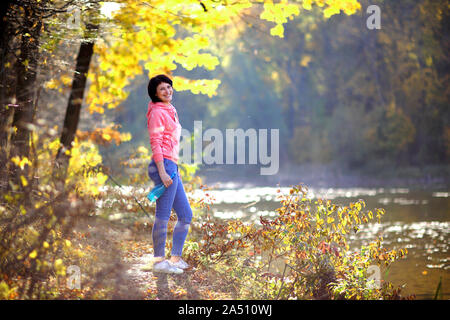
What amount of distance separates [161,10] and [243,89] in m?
39.1

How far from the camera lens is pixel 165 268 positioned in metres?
5.02

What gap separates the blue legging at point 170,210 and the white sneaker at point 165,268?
89 millimetres

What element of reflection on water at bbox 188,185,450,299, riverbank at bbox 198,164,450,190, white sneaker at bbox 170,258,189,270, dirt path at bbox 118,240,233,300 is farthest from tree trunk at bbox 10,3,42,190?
riverbank at bbox 198,164,450,190

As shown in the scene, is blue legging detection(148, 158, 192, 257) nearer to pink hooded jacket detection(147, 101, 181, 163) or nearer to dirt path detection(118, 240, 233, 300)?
pink hooded jacket detection(147, 101, 181, 163)

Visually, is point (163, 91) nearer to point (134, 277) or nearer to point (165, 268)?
point (165, 268)

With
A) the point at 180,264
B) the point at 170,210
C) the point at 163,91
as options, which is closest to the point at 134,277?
the point at 180,264

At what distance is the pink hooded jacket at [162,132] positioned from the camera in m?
4.71

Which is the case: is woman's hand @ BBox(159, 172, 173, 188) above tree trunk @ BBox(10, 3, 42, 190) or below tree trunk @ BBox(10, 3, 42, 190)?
below

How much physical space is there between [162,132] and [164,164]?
11.7 inches

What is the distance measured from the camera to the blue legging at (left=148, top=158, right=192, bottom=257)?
190 inches

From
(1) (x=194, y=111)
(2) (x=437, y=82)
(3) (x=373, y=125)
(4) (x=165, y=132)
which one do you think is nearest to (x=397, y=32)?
(2) (x=437, y=82)

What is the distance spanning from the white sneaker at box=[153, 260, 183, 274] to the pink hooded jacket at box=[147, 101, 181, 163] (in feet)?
3.38

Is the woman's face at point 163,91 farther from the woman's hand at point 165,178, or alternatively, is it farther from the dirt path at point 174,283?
the dirt path at point 174,283
